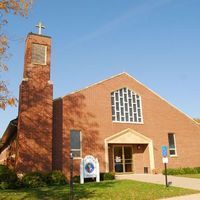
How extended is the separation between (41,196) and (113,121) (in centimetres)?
1296

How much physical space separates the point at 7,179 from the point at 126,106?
12.8 m

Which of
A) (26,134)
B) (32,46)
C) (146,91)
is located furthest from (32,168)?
(146,91)

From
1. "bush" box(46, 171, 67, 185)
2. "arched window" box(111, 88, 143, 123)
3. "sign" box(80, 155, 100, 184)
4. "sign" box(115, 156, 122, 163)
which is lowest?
"bush" box(46, 171, 67, 185)

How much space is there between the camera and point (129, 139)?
988 inches

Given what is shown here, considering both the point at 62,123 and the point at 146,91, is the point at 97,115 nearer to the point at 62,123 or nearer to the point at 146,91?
the point at 62,123

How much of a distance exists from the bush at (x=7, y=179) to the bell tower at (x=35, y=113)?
1705 mm

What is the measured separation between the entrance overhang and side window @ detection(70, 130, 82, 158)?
2.49 m

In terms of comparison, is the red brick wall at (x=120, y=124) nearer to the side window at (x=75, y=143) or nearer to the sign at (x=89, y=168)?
the side window at (x=75, y=143)

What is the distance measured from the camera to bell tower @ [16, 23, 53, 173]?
19328mm

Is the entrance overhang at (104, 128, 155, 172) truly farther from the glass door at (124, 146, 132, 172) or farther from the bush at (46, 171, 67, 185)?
the bush at (46, 171, 67, 185)

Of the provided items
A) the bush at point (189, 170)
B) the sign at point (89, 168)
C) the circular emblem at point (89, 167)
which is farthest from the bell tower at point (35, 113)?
the bush at point (189, 170)

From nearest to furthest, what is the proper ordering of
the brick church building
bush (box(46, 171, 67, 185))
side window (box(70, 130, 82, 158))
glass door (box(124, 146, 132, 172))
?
bush (box(46, 171, 67, 185))
the brick church building
side window (box(70, 130, 82, 158))
glass door (box(124, 146, 132, 172))

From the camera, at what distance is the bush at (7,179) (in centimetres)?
1621

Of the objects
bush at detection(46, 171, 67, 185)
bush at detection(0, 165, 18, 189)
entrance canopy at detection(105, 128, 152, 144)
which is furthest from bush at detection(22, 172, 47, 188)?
entrance canopy at detection(105, 128, 152, 144)
